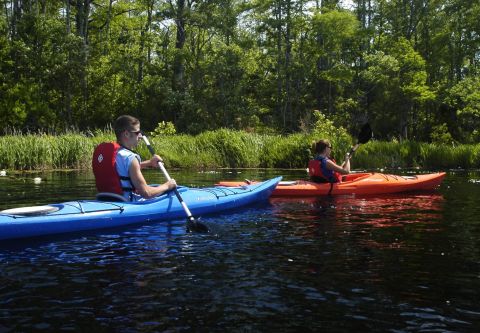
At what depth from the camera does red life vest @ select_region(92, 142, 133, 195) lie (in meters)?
6.39

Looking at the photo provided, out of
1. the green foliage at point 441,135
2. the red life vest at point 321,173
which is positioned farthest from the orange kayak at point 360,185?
the green foliage at point 441,135

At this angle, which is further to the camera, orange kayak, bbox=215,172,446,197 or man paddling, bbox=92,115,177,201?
orange kayak, bbox=215,172,446,197

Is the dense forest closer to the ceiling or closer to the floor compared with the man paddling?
closer to the ceiling

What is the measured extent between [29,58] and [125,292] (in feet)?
75.1

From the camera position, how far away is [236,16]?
28.9 meters

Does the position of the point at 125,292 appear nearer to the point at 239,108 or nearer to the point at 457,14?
the point at 239,108

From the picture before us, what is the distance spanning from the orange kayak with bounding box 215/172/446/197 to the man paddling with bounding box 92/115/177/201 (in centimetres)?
351

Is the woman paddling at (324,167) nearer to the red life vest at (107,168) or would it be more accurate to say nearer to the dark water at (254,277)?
the dark water at (254,277)

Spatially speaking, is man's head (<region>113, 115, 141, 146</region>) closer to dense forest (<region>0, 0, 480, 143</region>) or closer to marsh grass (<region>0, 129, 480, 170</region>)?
marsh grass (<region>0, 129, 480, 170</region>)

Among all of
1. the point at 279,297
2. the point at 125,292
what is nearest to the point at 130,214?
the point at 125,292

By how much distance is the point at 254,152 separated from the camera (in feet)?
58.0

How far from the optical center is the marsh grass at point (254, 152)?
52.2ft

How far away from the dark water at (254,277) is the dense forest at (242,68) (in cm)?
1940

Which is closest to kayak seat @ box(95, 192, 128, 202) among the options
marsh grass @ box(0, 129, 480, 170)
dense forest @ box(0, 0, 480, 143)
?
marsh grass @ box(0, 129, 480, 170)
